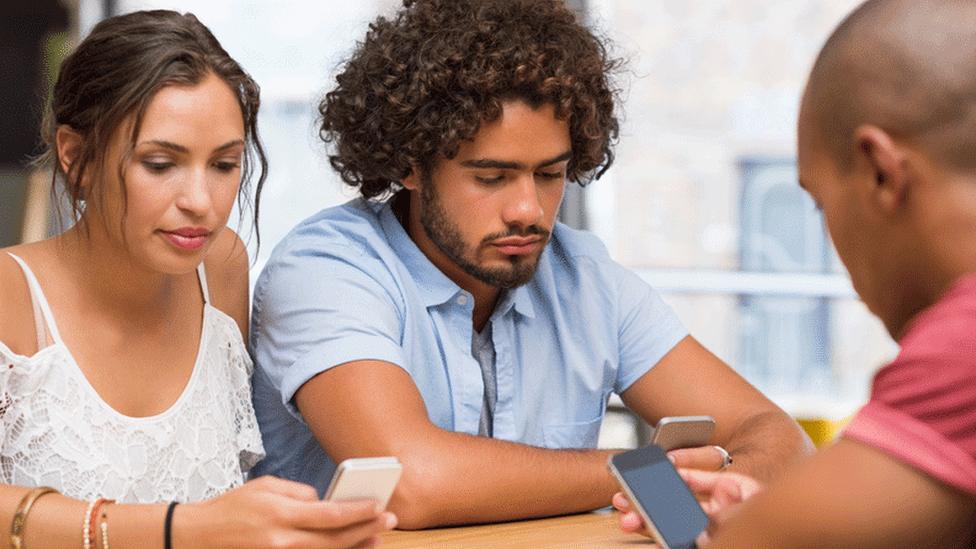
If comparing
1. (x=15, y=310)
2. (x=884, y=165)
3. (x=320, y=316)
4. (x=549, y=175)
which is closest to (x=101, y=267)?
(x=15, y=310)

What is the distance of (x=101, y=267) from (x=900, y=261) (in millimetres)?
1219

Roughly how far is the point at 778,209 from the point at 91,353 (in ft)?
14.3

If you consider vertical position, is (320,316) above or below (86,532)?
above

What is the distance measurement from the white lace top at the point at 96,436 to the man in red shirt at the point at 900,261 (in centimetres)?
97

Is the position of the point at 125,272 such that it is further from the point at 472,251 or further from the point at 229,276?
the point at 472,251

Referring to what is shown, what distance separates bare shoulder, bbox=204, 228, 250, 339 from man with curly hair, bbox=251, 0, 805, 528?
5cm

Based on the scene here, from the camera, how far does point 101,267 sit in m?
1.93

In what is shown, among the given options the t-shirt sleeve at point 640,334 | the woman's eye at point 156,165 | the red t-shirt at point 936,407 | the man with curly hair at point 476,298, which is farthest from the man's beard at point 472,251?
the red t-shirt at point 936,407

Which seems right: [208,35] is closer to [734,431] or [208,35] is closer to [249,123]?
[249,123]

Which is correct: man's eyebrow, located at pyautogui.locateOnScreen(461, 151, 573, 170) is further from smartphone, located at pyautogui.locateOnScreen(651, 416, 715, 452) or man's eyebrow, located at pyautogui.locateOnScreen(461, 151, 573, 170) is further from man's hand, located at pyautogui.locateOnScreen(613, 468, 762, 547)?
man's hand, located at pyautogui.locateOnScreen(613, 468, 762, 547)

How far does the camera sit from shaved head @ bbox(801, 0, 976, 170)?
44.6 inches

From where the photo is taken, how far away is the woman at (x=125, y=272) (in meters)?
1.82

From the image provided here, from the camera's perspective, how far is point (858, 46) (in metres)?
1.20

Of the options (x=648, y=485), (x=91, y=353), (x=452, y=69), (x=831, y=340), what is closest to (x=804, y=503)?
(x=648, y=485)
